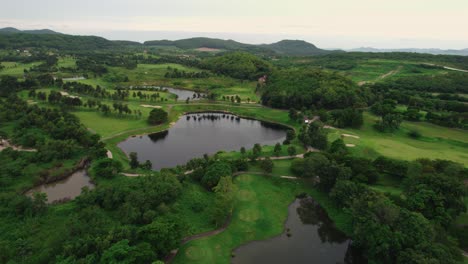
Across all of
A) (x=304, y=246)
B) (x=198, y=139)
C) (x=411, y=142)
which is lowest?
(x=304, y=246)

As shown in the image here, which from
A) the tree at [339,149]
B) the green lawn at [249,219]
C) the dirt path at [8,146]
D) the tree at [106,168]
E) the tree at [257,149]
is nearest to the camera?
the green lawn at [249,219]

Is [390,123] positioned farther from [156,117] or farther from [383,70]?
[383,70]

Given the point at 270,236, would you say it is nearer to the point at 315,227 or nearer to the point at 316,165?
the point at 315,227

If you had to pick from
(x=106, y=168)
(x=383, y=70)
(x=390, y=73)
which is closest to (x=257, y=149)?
(x=106, y=168)

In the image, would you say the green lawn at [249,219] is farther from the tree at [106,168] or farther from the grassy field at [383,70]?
the grassy field at [383,70]

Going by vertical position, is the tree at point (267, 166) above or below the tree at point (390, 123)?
below

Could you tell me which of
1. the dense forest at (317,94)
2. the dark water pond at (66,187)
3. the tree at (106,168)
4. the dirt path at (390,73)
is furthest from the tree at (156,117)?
the dirt path at (390,73)

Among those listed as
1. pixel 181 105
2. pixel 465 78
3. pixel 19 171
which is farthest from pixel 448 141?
pixel 19 171
